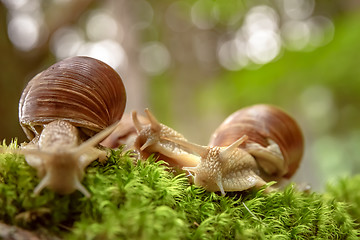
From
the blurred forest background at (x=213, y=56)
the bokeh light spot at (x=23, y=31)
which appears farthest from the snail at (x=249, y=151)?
the bokeh light spot at (x=23, y=31)

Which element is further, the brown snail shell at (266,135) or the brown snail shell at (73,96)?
the brown snail shell at (266,135)

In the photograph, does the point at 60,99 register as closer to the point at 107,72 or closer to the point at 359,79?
the point at 107,72

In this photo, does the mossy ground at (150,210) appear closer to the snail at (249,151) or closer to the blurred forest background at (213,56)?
the snail at (249,151)

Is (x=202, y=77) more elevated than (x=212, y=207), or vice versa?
(x=212, y=207)

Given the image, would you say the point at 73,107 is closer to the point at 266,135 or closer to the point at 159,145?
the point at 159,145

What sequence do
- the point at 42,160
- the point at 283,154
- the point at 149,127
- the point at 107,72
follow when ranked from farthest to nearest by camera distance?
the point at 283,154 → the point at 149,127 → the point at 107,72 → the point at 42,160

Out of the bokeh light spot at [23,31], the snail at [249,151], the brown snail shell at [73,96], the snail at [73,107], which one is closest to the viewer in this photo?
the snail at [73,107]

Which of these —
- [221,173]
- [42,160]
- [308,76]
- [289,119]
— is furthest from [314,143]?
[42,160]
